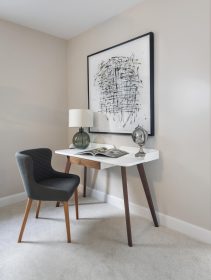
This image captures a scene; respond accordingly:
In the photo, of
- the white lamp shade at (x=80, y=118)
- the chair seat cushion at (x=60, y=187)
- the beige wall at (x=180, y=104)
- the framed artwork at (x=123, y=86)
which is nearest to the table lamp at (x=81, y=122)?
the white lamp shade at (x=80, y=118)

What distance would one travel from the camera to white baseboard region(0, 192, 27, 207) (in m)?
2.65

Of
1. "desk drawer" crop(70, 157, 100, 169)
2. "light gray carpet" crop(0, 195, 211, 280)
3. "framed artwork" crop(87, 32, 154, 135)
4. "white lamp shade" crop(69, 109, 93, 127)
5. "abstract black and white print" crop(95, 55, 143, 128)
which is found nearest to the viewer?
"light gray carpet" crop(0, 195, 211, 280)

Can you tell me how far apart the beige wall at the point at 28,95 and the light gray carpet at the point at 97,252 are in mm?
870

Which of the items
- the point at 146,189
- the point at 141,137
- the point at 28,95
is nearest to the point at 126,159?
the point at 141,137

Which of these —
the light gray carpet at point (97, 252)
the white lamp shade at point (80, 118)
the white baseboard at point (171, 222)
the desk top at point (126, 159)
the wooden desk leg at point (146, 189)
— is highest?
the white lamp shade at point (80, 118)

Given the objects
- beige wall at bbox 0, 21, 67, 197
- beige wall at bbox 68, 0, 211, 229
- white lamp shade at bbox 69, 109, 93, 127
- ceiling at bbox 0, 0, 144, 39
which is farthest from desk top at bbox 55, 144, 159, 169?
ceiling at bbox 0, 0, 144, 39

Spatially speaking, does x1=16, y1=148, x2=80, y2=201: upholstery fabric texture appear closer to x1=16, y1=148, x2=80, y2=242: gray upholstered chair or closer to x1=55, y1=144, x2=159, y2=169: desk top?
x1=16, y1=148, x2=80, y2=242: gray upholstered chair

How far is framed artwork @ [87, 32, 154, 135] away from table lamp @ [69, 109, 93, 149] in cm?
20

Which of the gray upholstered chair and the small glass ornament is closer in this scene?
the gray upholstered chair

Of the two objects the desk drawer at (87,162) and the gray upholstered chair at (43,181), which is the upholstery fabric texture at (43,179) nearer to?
the gray upholstered chair at (43,181)

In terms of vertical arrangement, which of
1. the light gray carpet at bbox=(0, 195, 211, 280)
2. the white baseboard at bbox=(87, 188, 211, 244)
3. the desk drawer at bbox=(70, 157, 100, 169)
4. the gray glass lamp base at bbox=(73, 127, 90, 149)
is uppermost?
the gray glass lamp base at bbox=(73, 127, 90, 149)

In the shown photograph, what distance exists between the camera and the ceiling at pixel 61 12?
2.20 m

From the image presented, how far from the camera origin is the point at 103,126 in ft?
8.77

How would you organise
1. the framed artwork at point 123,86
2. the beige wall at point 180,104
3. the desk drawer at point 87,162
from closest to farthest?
the beige wall at point 180,104 < the desk drawer at point 87,162 < the framed artwork at point 123,86
